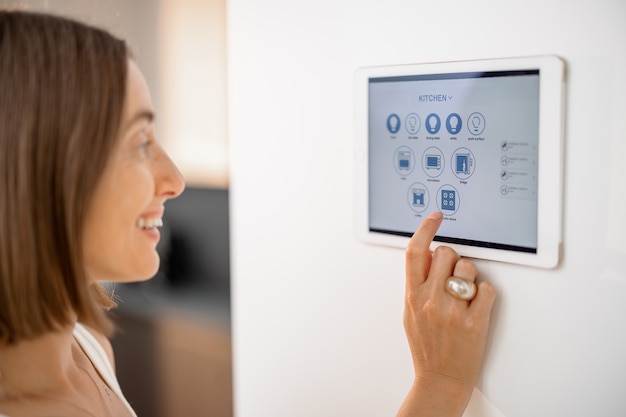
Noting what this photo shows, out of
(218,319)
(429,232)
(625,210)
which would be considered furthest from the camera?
(218,319)

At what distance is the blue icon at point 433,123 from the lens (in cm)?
62

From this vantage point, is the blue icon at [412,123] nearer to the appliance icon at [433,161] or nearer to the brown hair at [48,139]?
the appliance icon at [433,161]

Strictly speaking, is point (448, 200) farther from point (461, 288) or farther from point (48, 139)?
point (48, 139)

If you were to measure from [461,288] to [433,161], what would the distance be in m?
0.12

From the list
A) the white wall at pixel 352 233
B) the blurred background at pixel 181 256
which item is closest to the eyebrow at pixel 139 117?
the white wall at pixel 352 233

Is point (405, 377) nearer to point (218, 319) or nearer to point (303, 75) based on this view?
point (303, 75)

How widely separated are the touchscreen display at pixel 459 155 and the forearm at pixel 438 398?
129 mm

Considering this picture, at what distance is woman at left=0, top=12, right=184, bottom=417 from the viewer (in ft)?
1.98

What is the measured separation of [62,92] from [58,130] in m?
0.03

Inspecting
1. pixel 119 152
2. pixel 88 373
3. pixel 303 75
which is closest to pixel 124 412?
pixel 88 373

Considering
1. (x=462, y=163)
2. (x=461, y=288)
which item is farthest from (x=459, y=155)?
(x=461, y=288)

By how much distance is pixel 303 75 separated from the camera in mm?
750

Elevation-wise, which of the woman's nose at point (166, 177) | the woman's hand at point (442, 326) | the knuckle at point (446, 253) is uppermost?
the woman's nose at point (166, 177)

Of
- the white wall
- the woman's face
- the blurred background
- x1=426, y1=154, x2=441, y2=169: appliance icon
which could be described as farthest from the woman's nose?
the blurred background
